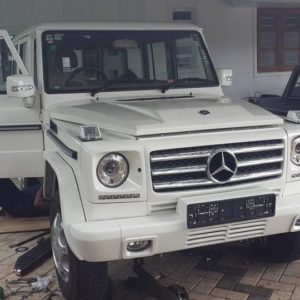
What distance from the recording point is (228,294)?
12.3 ft

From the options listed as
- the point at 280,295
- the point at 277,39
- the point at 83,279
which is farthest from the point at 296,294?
the point at 277,39

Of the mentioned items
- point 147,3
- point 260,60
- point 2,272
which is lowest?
point 2,272

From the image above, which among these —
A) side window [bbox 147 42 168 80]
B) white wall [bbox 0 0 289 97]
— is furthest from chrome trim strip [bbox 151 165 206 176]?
white wall [bbox 0 0 289 97]

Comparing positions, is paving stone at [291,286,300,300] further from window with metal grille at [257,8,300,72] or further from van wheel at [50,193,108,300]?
window with metal grille at [257,8,300,72]

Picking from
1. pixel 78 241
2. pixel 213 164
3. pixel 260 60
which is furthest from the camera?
pixel 260 60

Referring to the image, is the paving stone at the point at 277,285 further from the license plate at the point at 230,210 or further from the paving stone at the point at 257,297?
the license plate at the point at 230,210

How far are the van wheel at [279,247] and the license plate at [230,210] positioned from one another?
86 centimetres

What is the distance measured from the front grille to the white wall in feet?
21.4

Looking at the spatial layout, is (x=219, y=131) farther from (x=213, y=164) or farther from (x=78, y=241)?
(x=78, y=241)

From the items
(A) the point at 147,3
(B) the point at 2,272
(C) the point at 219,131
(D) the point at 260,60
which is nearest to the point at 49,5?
(A) the point at 147,3

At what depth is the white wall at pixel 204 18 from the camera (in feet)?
30.0

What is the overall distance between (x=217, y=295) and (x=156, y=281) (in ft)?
1.54

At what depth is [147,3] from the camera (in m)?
9.79

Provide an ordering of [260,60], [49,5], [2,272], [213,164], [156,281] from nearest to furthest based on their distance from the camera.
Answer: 1. [213,164]
2. [156,281]
3. [2,272]
4. [49,5]
5. [260,60]
